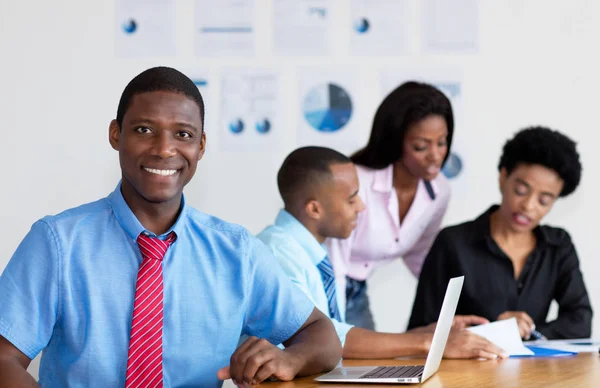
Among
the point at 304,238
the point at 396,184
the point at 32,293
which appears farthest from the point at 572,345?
the point at 32,293

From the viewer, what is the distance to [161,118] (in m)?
1.55

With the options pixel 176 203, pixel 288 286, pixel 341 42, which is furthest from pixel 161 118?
pixel 341 42

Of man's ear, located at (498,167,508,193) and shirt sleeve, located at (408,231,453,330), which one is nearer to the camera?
shirt sleeve, located at (408,231,453,330)

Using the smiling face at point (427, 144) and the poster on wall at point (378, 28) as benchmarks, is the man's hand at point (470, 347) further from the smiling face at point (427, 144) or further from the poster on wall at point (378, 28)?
the poster on wall at point (378, 28)

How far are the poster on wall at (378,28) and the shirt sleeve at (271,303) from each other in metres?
2.37

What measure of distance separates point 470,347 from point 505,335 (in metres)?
0.20

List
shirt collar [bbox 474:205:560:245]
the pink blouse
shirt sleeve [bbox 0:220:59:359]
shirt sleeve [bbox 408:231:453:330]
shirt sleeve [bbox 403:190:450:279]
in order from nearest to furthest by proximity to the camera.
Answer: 1. shirt sleeve [bbox 0:220:59:359]
2. shirt sleeve [bbox 408:231:453:330]
3. shirt collar [bbox 474:205:560:245]
4. the pink blouse
5. shirt sleeve [bbox 403:190:450:279]

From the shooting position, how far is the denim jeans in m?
3.04

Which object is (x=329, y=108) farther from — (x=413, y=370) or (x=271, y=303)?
(x=413, y=370)

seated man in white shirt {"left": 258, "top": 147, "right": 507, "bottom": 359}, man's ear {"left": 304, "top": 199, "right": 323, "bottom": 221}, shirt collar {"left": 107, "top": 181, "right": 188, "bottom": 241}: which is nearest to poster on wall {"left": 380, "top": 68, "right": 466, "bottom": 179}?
seated man in white shirt {"left": 258, "top": 147, "right": 507, "bottom": 359}

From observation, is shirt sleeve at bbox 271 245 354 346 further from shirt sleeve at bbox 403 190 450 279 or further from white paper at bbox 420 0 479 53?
white paper at bbox 420 0 479 53

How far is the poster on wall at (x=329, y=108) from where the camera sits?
386 centimetres

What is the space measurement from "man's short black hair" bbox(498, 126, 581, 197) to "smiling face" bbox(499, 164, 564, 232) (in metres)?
0.02

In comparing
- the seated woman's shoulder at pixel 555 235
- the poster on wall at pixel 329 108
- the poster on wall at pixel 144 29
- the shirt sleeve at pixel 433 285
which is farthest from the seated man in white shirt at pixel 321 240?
the poster on wall at pixel 144 29
